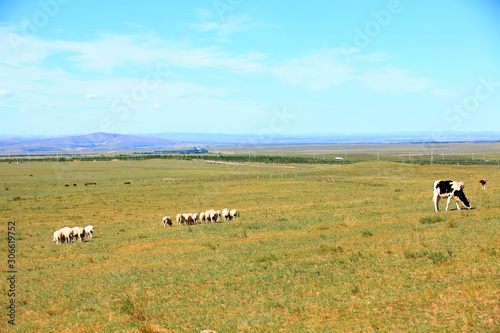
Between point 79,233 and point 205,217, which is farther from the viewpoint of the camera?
point 205,217

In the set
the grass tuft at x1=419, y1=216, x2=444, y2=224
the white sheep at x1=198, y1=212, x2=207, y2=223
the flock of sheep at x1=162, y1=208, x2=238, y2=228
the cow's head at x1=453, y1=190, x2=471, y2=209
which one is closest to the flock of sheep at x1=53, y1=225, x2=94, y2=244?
the flock of sheep at x1=162, y1=208, x2=238, y2=228

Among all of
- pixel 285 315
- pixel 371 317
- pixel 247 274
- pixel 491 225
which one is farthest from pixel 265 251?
pixel 491 225

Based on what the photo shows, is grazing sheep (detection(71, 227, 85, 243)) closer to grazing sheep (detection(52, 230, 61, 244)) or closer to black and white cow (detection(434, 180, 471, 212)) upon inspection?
grazing sheep (detection(52, 230, 61, 244))

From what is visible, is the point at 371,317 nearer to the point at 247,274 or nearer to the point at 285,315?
the point at 285,315

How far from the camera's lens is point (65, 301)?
1134 cm

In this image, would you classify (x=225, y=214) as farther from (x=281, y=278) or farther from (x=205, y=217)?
(x=281, y=278)

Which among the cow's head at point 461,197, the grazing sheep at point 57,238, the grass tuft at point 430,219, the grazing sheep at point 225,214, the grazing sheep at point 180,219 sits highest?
the cow's head at point 461,197

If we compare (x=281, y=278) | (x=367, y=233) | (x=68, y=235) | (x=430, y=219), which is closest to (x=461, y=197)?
(x=430, y=219)

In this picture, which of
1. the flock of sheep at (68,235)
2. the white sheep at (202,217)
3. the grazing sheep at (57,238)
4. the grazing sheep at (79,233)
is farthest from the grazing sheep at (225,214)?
the grazing sheep at (57,238)

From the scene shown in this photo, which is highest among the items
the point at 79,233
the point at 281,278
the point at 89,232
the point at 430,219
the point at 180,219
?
the point at 430,219

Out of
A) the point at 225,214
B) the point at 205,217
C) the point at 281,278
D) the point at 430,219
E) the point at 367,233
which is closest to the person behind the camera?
the point at 281,278

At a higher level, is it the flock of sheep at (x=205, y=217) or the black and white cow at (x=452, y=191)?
the black and white cow at (x=452, y=191)

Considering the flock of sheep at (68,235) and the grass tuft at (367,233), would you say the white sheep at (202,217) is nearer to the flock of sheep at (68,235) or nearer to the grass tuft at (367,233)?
the flock of sheep at (68,235)

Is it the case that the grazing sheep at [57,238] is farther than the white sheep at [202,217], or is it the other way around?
the white sheep at [202,217]
